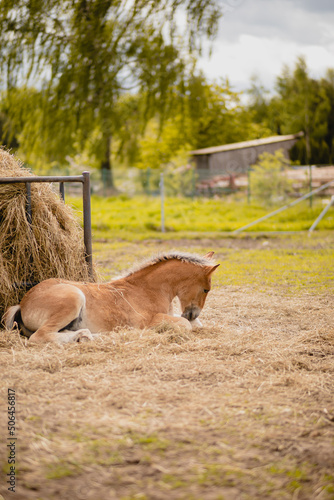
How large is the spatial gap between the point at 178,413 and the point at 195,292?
7.74ft

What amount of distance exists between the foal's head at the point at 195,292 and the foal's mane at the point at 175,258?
0.18 feet

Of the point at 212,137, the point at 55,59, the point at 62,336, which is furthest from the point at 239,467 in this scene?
the point at 212,137

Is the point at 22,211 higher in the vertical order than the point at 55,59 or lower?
lower

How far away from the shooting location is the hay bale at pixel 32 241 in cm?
568

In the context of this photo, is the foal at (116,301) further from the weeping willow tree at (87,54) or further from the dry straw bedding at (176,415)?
the weeping willow tree at (87,54)

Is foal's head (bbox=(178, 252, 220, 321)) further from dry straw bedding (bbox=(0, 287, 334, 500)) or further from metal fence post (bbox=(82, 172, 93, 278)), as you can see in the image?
metal fence post (bbox=(82, 172, 93, 278))

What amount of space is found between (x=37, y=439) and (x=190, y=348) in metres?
2.11

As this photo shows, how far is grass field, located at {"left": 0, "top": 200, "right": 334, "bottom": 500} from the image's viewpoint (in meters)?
2.56

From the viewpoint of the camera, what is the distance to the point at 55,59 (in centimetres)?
1941

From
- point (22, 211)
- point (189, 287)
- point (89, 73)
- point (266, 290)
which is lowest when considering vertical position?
point (266, 290)

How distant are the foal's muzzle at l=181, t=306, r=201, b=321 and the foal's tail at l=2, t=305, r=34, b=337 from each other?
5.39ft

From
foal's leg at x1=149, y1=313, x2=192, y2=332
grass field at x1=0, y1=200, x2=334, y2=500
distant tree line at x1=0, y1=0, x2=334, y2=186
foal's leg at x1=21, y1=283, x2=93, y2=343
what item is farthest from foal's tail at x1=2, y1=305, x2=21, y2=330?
distant tree line at x1=0, y1=0, x2=334, y2=186

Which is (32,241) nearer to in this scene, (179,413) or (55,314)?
(55,314)

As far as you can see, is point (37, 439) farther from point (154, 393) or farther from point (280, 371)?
point (280, 371)
